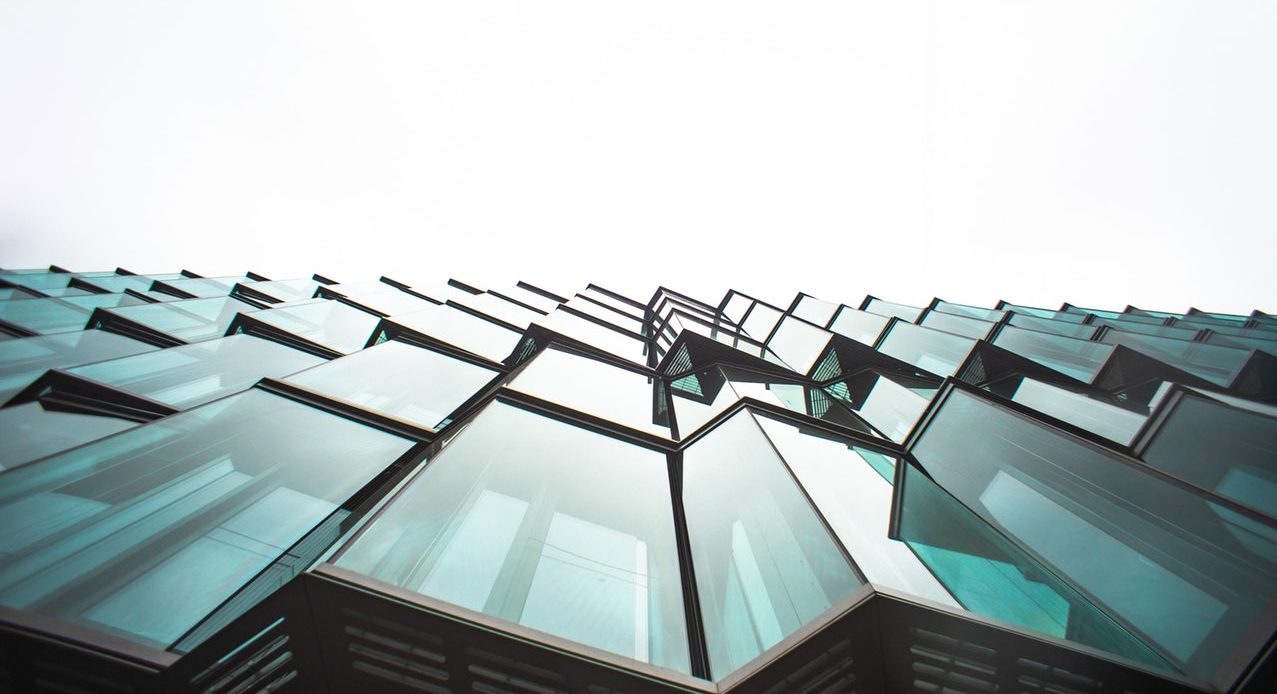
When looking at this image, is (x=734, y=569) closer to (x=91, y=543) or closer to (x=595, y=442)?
(x=595, y=442)

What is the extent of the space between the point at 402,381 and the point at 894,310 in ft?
51.0

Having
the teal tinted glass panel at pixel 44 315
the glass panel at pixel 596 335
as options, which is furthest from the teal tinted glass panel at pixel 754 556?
the teal tinted glass panel at pixel 44 315

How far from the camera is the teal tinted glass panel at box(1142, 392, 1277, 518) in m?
4.13

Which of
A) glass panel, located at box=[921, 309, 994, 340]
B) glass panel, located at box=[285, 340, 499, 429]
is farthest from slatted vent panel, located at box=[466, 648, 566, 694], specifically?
glass panel, located at box=[921, 309, 994, 340]

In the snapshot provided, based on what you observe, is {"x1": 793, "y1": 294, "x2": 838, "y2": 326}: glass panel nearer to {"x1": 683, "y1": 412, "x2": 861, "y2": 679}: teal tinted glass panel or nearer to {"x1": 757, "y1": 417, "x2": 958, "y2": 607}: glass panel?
{"x1": 757, "y1": 417, "x2": 958, "y2": 607}: glass panel

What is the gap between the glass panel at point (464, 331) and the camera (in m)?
10.6

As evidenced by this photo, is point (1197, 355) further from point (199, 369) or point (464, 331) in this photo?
point (199, 369)

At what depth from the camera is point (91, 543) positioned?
3.13 meters

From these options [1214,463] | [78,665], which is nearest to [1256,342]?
[1214,463]

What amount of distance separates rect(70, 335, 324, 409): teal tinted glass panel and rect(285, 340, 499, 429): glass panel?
0.96 metres

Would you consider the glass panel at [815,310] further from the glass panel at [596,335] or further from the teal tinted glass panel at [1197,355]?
the teal tinted glass panel at [1197,355]

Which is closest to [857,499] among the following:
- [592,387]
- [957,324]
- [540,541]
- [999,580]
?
[999,580]

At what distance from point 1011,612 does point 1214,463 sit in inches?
96.7

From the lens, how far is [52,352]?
7602 millimetres
